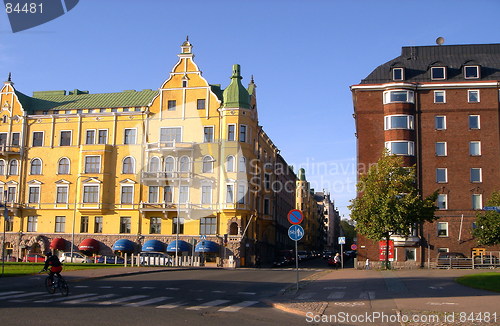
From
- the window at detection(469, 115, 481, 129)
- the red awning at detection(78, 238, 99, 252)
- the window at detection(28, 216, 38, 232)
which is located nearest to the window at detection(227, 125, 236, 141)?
the red awning at detection(78, 238, 99, 252)

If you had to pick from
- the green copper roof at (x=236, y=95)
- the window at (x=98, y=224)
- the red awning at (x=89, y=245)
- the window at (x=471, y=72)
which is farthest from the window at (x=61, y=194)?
the window at (x=471, y=72)

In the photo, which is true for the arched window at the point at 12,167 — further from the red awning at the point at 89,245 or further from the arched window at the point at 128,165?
the arched window at the point at 128,165

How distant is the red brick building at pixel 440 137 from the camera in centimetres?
5450

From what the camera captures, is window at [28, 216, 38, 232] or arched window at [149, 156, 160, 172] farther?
window at [28, 216, 38, 232]

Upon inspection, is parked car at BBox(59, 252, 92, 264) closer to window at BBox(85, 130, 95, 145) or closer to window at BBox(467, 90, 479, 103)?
window at BBox(85, 130, 95, 145)

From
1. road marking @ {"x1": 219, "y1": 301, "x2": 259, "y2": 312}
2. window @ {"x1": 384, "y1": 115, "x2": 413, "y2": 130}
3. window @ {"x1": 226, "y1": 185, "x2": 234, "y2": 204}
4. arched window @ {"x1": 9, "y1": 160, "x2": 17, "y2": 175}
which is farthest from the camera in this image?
arched window @ {"x1": 9, "y1": 160, "x2": 17, "y2": 175}

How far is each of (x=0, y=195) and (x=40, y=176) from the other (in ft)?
17.4

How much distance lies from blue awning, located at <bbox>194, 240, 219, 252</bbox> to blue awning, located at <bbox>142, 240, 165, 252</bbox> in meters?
4.03

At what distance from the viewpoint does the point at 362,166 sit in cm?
5666

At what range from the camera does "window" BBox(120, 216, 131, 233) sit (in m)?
63.2

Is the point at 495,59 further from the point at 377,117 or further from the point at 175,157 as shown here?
the point at 175,157

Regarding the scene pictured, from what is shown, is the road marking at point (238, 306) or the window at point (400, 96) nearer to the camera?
the road marking at point (238, 306)

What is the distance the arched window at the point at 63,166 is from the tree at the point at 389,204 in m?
35.9

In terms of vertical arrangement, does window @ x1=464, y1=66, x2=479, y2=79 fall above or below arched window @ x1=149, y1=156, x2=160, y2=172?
above
